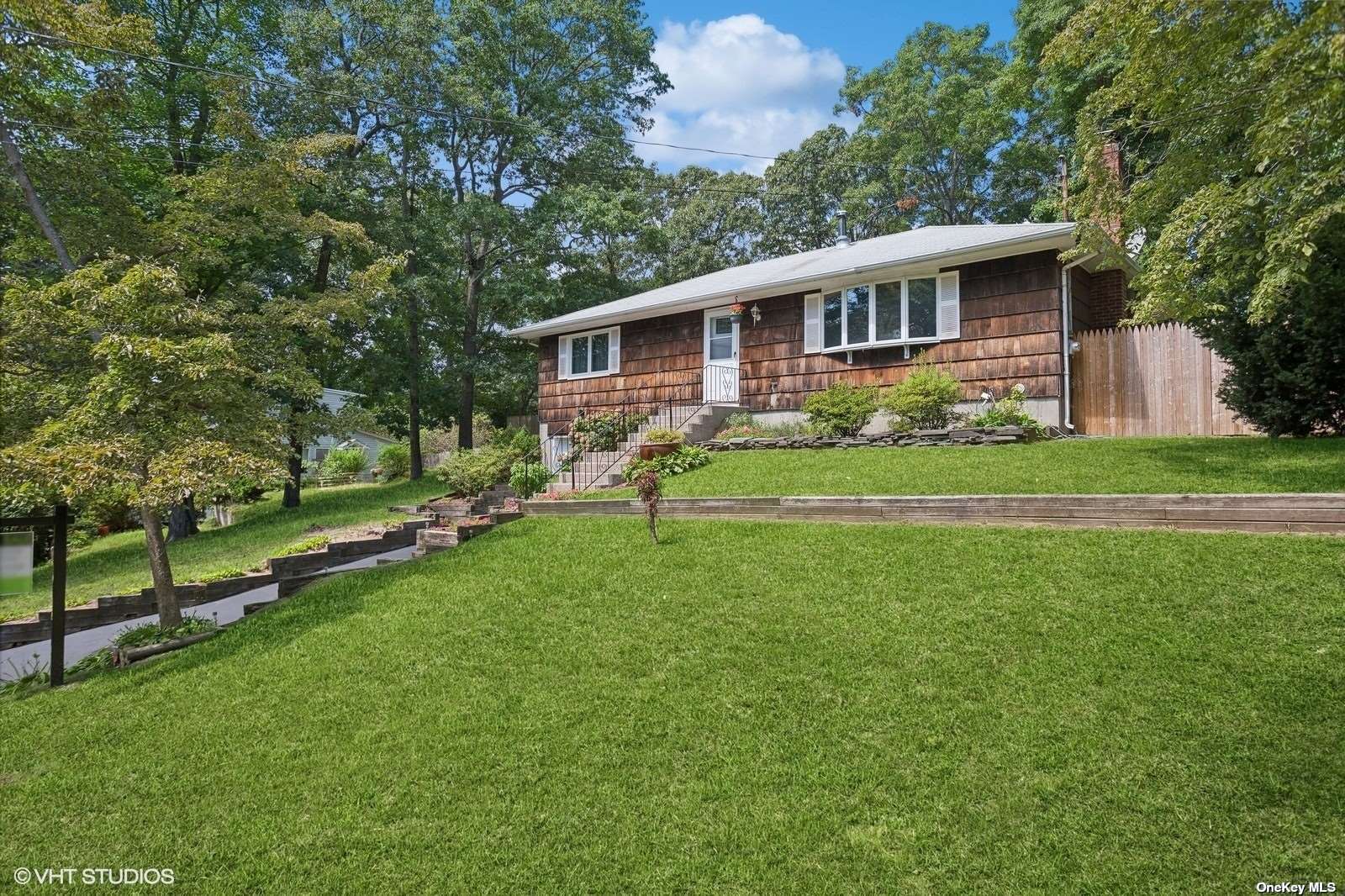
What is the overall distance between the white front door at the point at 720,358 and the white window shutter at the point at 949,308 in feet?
14.7

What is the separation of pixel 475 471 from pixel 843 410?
693 centimetres

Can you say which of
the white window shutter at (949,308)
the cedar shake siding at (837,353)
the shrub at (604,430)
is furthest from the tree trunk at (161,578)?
the white window shutter at (949,308)

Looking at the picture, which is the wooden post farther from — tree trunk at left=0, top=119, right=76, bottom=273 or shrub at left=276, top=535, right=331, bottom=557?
shrub at left=276, top=535, right=331, bottom=557

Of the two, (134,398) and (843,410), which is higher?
(843,410)

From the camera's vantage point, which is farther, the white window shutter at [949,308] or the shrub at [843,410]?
the white window shutter at [949,308]

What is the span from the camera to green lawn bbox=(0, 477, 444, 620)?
34.1ft

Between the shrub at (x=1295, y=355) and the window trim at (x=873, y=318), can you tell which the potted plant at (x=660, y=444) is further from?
the shrub at (x=1295, y=355)

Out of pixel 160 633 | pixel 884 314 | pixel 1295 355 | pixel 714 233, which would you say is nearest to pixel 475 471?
pixel 160 633

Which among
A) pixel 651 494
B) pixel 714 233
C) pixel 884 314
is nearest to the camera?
pixel 651 494

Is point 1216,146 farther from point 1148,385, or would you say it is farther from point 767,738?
point 767,738

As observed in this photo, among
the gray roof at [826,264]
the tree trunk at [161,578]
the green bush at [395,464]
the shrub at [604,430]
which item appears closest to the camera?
the tree trunk at [161,578]

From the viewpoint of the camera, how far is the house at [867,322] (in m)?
11.5

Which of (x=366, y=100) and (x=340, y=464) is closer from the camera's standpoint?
(x=366, y=100)

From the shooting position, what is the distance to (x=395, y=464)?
25219 mm
